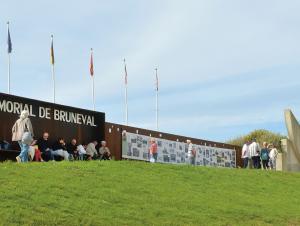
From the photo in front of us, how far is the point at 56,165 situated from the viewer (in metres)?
19.5

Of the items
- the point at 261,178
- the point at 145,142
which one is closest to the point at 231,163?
the point at 145,142

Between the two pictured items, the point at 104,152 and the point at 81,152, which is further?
the point at 104,152

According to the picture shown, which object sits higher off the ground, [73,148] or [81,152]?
[73,148]

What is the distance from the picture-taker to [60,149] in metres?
27.5

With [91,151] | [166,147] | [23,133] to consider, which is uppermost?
[166,147]

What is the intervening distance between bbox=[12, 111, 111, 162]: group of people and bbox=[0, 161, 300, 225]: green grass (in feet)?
6.26

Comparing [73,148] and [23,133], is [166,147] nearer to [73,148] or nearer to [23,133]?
[73,148]

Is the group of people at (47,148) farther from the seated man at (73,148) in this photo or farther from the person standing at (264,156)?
the person standing at (264,156)

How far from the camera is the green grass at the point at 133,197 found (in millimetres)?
13719

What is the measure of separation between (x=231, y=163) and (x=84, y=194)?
110 feet

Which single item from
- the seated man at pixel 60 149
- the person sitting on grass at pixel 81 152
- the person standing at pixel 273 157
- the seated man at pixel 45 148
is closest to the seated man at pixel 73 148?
the person sitting on grass at pixel 81 152

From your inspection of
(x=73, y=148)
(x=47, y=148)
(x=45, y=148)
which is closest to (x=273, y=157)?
(x=73, y=148)

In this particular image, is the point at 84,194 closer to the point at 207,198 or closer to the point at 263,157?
the point at 207,198

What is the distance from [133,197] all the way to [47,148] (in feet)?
35.3
